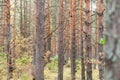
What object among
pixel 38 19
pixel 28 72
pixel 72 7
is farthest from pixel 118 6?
pixel 72 7

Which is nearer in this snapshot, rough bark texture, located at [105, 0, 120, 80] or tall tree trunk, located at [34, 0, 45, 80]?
rough bark texture, located at [105, 0, 120, 80]

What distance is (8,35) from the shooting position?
1347 centimetres

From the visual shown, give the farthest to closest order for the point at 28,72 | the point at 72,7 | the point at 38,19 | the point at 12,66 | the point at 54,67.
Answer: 1. the point at 54,67
2. the point at 72,7
3. the point at 12,66
4. the point at 28,72
5. the point at 38,19

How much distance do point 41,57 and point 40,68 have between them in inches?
12.5

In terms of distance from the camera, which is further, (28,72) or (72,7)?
(72,7)

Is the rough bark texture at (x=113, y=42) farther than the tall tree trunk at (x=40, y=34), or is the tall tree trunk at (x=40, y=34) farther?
the tall tree trunk at (x=40, y=34)

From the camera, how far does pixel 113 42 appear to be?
1172 mm

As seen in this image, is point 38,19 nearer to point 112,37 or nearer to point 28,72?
point 28,72

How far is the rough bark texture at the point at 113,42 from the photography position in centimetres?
115

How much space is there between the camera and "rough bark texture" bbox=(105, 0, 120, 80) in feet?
3.78

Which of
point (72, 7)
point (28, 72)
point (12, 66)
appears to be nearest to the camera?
point (28, 72)

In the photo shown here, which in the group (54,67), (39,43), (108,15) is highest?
(108,15)

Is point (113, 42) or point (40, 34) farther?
point (40, 34)

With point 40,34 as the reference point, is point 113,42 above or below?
above
